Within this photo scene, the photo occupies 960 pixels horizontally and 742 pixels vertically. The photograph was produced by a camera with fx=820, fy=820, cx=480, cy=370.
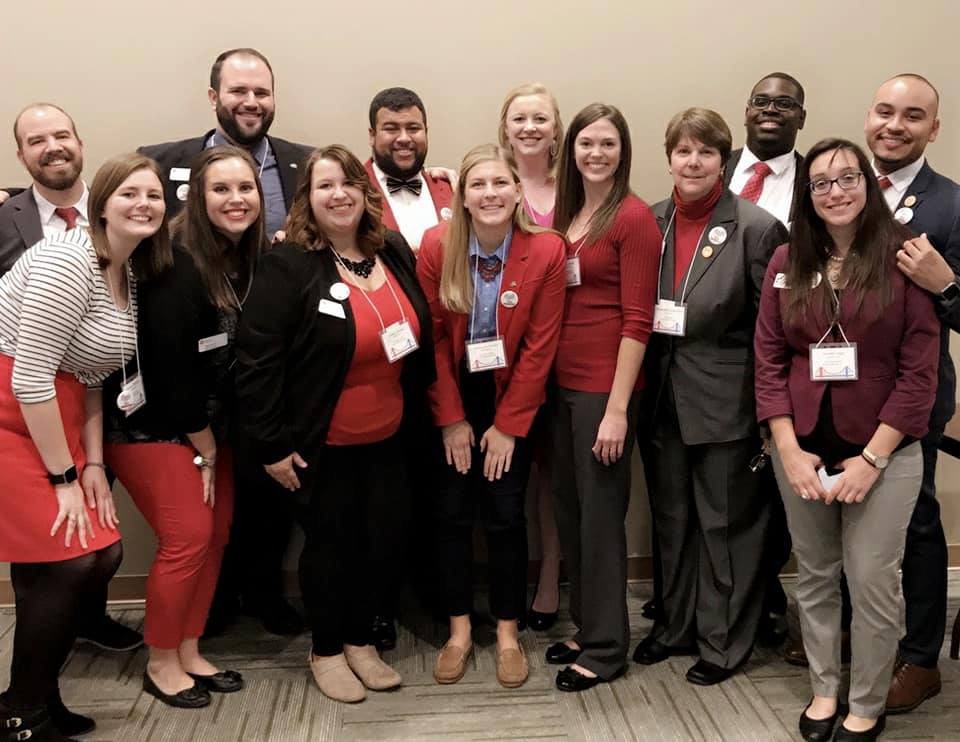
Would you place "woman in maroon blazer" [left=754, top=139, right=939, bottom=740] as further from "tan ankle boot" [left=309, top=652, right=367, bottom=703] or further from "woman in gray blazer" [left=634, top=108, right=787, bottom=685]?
"tan ankle boot" [left=309, top=652, right=367, bottom=703]

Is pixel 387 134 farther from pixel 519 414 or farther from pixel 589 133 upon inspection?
pixel 519 414

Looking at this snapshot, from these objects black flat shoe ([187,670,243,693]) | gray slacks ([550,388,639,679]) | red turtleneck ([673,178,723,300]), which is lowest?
black flat shoe ([187,670,243,693])

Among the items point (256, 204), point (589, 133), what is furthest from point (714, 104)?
point (256, 204)

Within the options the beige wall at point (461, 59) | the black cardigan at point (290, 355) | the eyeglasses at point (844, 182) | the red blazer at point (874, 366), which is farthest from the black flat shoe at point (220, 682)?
the eyeglasses at point (844, 182)

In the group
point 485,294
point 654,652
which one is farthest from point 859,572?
point 485,294

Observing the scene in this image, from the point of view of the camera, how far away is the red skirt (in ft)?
7.07

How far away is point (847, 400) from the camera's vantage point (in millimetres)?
2166

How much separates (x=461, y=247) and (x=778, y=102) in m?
1.30

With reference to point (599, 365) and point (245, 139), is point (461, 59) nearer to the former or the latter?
point (245, 139)

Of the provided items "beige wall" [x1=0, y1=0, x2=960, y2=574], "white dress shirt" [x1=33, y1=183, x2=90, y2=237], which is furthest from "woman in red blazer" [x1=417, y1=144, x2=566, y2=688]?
"white dress shirt" [x1=33, y1=183, x2=90, y2=237]

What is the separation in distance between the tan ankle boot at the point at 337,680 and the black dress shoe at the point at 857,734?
142cm

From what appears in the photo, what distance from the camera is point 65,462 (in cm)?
219

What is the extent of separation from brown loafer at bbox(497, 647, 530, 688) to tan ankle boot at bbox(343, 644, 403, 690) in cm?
33

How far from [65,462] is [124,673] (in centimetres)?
101
